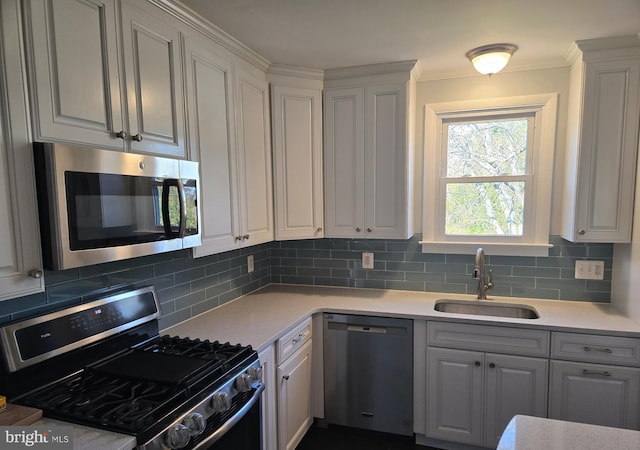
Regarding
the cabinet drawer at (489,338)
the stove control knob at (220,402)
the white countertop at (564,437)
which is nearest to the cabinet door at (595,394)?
the cabinet drawer at (489,338)

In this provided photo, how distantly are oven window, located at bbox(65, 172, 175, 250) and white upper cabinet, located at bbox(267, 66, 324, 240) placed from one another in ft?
3.48

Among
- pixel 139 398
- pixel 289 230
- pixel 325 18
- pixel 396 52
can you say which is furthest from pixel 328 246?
pixel 139 398

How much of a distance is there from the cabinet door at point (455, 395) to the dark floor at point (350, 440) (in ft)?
0.70

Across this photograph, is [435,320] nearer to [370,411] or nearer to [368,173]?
[370,411]

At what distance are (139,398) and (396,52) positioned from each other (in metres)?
2.15

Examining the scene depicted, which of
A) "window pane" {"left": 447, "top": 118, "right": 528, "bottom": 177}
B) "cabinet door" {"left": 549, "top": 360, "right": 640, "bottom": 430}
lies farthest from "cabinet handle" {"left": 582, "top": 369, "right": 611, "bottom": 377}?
"window pane" {"left": 447, "top": 118, "right": 528, "bottom": 177}

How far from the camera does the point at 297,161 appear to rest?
2.55 meters

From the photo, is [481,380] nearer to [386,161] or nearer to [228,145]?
[386,161]

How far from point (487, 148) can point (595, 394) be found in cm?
159

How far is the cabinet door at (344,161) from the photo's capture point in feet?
8.32

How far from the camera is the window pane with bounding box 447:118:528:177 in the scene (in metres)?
2.54

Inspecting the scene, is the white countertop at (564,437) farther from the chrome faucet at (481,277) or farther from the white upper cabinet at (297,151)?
the white upper cabinet at (297,151)

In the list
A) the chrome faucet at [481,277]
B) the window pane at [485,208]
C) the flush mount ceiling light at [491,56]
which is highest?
the flush mount ceiling light at [491,56]

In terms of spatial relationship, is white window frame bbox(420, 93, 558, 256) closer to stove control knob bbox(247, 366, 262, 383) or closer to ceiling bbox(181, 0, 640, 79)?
ceiling bbox(181, 0, 640, 79)
